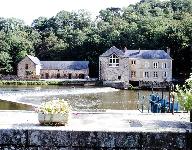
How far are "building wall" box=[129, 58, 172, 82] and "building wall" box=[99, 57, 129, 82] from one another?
7.51 ft

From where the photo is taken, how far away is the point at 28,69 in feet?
299

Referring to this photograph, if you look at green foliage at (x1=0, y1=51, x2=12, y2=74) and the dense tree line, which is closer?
the dense tree line

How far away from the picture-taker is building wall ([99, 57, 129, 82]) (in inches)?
3297

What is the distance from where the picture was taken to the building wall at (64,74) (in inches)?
3551

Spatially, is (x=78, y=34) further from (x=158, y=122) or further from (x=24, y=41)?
(x=158, y=122)

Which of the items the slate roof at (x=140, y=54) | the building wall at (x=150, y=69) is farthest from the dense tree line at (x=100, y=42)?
the slate roof at (x=140, y=54)

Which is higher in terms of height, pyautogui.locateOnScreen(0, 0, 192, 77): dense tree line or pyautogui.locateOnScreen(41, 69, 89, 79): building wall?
pyautogui.locateOnScreen(0, 0, 192, 77): dense tree line

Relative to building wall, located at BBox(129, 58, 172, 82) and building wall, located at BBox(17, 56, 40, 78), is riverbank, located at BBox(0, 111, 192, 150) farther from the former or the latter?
building wall, located at BBox(17, 56, 40, 78)

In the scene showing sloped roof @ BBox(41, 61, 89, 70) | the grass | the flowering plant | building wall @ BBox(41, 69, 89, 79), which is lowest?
the grass

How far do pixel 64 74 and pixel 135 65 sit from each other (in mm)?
16351

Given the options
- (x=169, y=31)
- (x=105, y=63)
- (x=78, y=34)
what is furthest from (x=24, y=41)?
(x=169, y=31)

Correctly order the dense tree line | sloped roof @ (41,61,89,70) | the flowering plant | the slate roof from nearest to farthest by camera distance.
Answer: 1. the flowering plant
2. the slate roof
3. the dense tree line
4. sloped roof @ (41,61,89,70)

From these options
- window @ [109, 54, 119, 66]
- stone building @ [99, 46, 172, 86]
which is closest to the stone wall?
stone building @ [99, 46, 172, 86]

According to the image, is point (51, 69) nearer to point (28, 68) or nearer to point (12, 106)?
point (28, 68)
